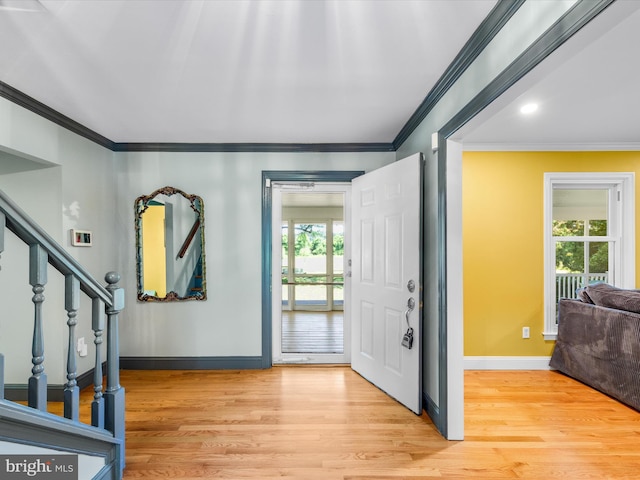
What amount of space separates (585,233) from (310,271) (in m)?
3.11

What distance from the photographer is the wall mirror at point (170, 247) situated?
3.54 m

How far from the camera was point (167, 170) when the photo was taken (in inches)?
141

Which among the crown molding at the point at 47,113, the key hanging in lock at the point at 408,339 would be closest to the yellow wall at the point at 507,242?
the key hanging in lock at the point at 408,339

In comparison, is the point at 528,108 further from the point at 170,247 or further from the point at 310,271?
the point at 170,247

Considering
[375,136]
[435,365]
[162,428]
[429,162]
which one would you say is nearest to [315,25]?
[429,162]

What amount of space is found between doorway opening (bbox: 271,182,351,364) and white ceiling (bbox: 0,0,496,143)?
95 centimetres

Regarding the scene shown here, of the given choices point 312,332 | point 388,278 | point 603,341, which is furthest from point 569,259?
point 312,332

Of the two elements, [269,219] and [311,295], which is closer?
[269,219]

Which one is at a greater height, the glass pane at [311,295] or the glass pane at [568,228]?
the glass pane at [568,228]

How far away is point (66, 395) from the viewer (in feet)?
5.32

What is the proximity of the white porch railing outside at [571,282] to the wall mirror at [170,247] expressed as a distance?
12.5ft

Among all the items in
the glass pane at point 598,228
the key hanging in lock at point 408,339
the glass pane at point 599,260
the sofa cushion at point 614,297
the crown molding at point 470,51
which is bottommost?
the key hanging in lock at point 408,339

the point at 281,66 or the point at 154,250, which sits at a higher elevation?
the point at 281,66

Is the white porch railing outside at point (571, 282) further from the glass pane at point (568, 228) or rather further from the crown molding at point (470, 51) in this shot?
the crown molding at point (470, 51)
